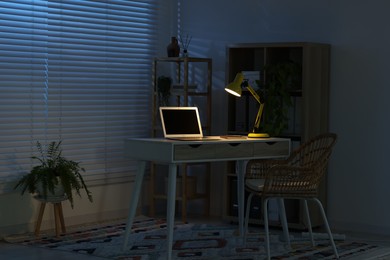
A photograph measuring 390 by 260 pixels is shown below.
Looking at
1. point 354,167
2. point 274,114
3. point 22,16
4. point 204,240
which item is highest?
point 22,16

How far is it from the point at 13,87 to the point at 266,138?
1948 millimetres

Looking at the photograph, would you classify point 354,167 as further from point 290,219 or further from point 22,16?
point 22,16

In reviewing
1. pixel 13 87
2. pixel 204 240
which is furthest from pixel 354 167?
pixel 13 87

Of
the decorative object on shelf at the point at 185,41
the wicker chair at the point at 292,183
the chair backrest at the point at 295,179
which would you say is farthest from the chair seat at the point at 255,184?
the decorative object on shelf at the point at 185,41

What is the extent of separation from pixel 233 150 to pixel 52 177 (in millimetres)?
1446

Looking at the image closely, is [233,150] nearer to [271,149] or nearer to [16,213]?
[271,149]

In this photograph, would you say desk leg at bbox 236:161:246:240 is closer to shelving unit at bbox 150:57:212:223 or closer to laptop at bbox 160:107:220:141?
laptop at bbox 160:107:220:141

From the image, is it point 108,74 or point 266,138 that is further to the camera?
point 108,74

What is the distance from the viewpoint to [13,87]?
6.19 metres

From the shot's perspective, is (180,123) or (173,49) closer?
(180,123)

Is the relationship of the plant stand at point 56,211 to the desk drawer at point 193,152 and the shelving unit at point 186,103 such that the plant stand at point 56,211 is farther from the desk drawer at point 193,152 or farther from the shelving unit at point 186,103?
the desk drawer at point 193,152

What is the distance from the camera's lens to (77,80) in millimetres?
6742

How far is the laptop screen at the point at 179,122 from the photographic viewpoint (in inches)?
226

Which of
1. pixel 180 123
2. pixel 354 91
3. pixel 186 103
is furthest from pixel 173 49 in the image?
pixel 354 91
